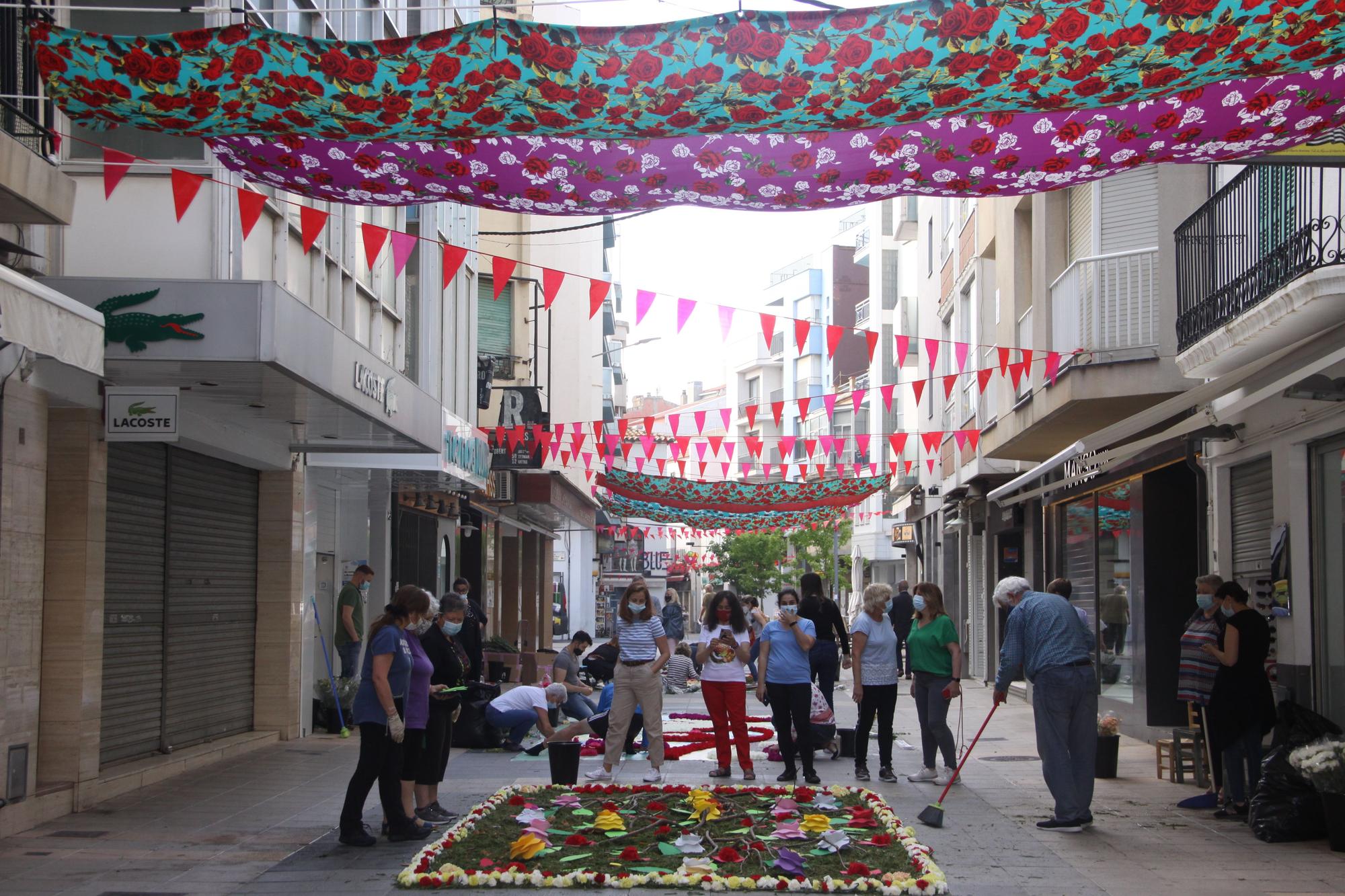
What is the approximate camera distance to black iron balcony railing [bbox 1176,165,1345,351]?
10.3 metres

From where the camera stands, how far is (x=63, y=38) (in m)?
6.93

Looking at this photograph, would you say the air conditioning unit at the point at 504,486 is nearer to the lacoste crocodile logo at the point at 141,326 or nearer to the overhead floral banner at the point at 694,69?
the lacoste crocodile logo at the point at 141,326

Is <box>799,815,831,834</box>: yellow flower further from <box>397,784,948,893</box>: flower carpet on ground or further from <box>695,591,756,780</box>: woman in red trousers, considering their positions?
<box>695,591,756,780</box>: woman in red trousers

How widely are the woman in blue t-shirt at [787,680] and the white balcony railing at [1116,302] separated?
18.3 feet

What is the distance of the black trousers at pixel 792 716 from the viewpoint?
479 inches

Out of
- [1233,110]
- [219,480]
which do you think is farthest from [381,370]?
[1233,110]

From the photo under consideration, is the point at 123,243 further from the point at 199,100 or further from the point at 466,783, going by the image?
the point at 466,783

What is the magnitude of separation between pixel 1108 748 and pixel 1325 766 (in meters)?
3.94

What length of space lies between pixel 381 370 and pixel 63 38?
261 inches

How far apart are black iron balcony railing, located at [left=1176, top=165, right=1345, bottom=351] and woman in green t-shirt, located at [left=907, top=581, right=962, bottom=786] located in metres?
3.57

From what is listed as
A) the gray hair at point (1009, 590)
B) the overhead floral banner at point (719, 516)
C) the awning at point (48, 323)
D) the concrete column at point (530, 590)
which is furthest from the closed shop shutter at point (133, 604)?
the concrete column at point (530, 590)

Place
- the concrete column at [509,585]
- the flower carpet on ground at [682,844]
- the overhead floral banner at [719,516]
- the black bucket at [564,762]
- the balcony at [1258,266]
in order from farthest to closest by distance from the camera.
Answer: the concrete column at [509,585] → the overhead floral banner at [719,516] → the black bucket at [564,762] → the balcony at [1258,266] → the flower carpet on ground at [682,844]

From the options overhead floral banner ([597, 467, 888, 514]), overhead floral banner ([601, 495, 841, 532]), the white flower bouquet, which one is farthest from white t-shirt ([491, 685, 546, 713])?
overhead floral banner ([601, 495, 841, 532])

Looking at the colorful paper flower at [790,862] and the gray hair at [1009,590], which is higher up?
the gray hair at [1009,590]
